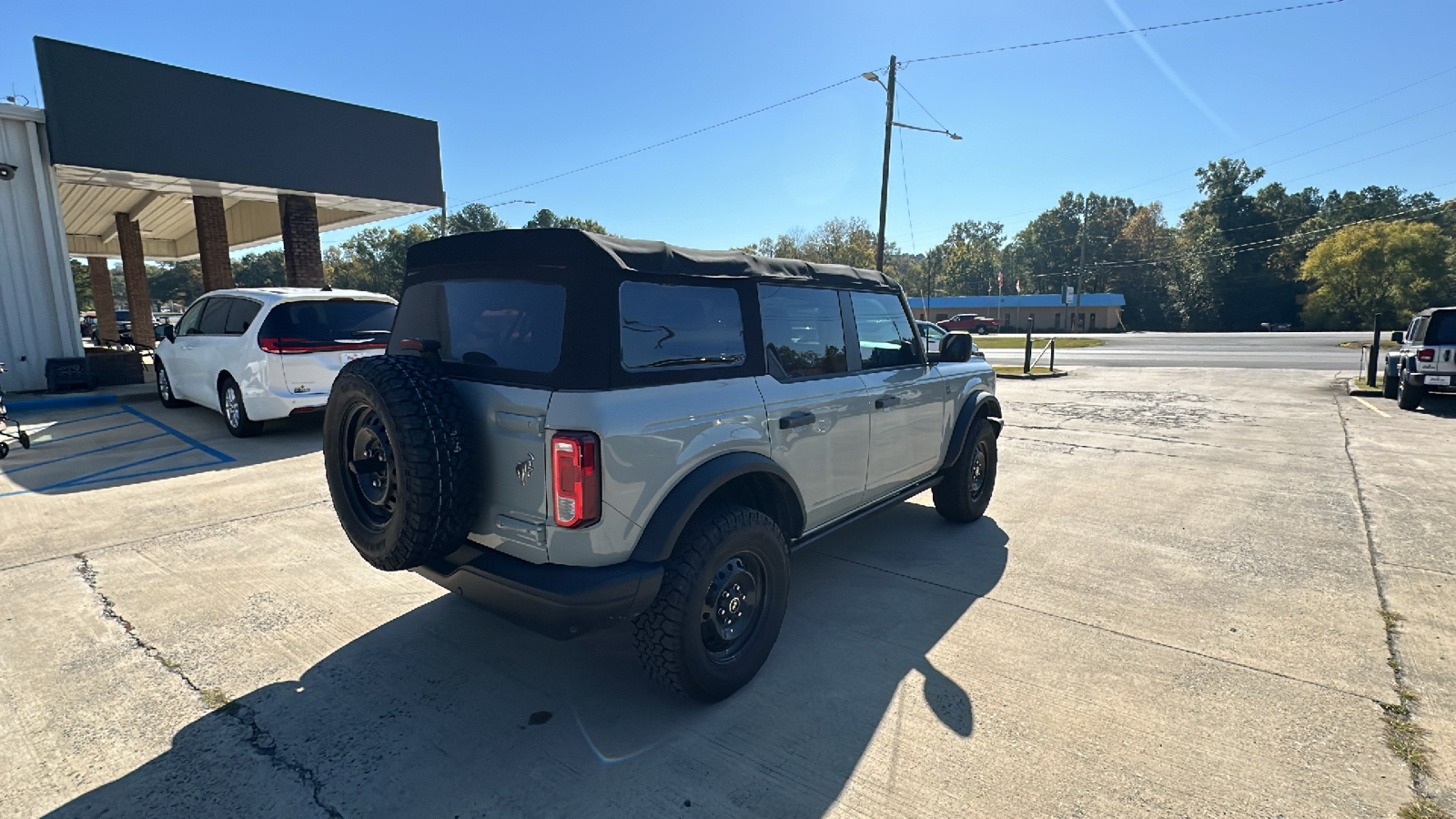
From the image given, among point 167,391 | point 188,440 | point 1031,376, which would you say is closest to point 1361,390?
point 1031,376

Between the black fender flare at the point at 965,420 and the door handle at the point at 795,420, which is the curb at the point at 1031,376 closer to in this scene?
the black fender flare at the point at 965,420

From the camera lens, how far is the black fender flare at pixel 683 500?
2504 mm

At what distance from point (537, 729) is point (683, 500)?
1061 mm

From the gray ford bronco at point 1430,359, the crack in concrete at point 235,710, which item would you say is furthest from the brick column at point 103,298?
the gray ford bronco at point 1430,359

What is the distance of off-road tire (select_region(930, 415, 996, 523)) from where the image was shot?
4.83 metres

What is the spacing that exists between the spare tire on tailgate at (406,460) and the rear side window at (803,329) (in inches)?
57.8

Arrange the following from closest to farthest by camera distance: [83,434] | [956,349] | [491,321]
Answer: [491,321]
[956,349]
[83,434]

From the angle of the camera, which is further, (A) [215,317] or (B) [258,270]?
(B) [258,270]

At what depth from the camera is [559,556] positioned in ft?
8.00

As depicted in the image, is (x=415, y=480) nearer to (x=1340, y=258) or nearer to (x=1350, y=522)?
(x=1350, y=522)

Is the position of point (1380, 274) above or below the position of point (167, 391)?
above

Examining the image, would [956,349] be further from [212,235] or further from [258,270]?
[258,270]

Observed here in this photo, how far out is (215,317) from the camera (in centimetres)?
809

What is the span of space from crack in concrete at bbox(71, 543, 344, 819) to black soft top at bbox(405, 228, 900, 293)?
6.42ft
